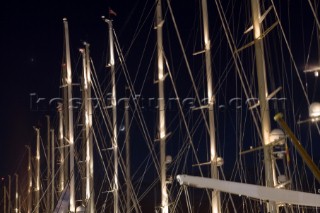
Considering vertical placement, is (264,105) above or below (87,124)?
above

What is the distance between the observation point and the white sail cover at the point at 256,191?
36.8 ft

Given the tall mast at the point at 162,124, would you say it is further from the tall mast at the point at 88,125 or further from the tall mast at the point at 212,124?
the tall mast at the point at 88,125

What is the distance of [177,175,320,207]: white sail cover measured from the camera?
1120 cm

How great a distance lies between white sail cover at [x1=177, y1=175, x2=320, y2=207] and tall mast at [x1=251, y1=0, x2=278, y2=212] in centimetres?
564

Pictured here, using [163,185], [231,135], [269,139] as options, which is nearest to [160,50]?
[163,185]

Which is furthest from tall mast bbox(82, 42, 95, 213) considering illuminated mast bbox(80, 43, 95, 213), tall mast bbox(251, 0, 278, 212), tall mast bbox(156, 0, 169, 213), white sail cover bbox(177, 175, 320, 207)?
white sail cover bbox(177, 175, 320, 207)

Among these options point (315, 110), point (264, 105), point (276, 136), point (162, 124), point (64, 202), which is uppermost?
point (264, 105)

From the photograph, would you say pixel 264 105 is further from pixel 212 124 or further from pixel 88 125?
pixel 88 125

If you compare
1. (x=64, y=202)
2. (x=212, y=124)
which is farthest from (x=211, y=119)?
(x=64, y=202)

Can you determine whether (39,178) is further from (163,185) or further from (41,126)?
(163,185)

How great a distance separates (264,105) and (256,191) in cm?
735

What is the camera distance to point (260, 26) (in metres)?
19.6

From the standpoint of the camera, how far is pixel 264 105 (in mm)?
18359

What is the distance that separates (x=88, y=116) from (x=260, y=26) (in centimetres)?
1854
